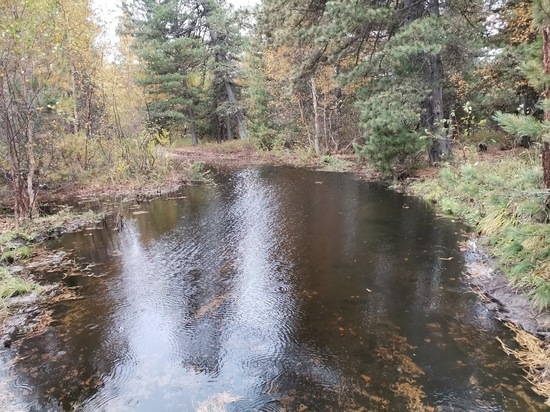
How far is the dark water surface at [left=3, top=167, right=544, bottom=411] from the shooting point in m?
3.34

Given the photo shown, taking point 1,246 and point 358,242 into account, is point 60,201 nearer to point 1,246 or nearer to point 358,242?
point 1,246

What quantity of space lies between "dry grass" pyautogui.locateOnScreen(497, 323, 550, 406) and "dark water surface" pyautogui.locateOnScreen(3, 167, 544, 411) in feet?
0.37

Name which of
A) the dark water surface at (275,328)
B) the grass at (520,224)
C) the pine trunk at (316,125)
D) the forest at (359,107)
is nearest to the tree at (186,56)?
the forest at (359,107)

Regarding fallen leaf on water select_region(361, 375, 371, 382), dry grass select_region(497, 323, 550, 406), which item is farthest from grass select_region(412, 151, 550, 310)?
fallen leaf on water select_region(361, 375, 371, 382)

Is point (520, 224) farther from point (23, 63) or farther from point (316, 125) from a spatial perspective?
point (316, 125)

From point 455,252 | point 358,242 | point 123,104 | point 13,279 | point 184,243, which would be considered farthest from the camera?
point 123,104

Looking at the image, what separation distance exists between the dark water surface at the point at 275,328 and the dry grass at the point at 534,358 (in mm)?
112

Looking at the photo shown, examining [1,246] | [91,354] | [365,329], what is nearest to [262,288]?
[365,329]

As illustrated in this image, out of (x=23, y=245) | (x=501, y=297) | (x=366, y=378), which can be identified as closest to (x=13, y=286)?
(x=23, y=245)

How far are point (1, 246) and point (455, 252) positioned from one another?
8327 mm

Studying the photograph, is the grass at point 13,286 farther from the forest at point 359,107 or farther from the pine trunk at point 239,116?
the pine trunk at point 239,116

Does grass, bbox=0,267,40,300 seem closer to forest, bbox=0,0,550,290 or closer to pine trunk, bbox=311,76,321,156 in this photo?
forest, bbox=0,0,550,290

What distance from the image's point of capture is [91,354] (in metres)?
4.07

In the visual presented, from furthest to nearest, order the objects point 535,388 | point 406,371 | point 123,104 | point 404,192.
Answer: point 123,104 → point 404,192 → point 406,371 → point 535,388
